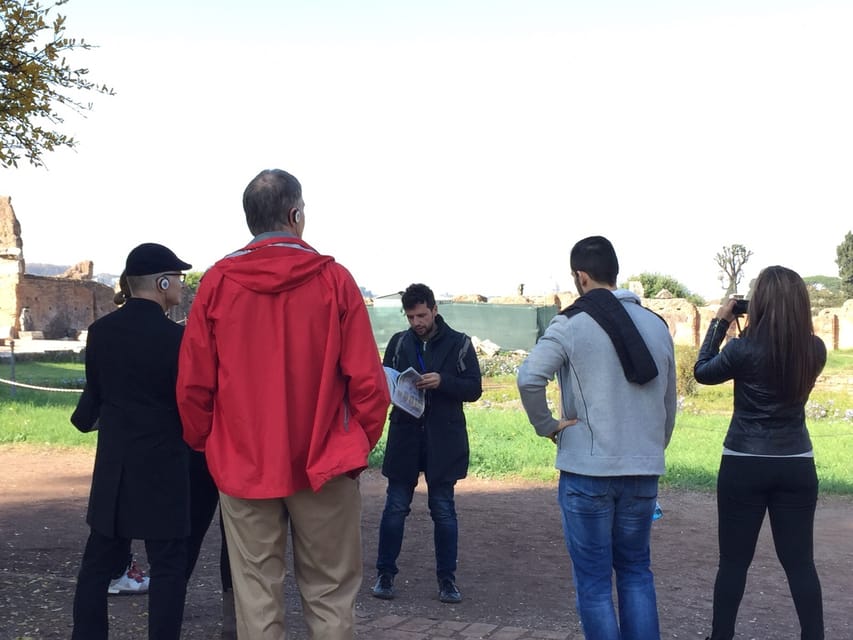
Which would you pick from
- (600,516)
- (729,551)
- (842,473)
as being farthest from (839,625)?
(842,473)

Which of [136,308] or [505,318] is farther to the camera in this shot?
[505,318]

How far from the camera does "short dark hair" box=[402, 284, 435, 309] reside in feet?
19.3

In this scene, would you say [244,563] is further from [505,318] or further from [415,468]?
[505,318]

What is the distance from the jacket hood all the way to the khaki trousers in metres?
0.76

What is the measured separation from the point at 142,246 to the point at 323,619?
6.16 ft

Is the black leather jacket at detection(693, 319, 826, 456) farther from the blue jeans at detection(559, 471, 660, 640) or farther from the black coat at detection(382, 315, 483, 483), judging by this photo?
the black coat at detection(382, 315, 483, 483)

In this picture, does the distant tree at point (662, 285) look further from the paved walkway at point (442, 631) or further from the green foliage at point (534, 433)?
the paved walkway at point (442, 631)

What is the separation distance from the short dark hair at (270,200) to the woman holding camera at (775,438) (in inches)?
85.3

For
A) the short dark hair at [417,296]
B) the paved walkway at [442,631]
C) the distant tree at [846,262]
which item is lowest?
the paved walkway at [442,631]

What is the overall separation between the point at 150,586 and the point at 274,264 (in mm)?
1645

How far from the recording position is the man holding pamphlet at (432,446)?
5.83 metres

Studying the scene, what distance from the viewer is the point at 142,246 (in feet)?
14.1

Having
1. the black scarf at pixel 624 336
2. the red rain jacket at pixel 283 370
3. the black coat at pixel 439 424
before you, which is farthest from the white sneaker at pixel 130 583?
the black scarf at pixel 624 336

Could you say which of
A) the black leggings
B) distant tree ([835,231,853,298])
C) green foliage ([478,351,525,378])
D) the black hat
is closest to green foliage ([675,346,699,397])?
green foliage ([478,351,525,378])
